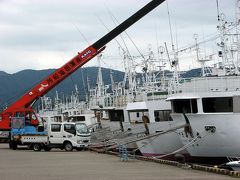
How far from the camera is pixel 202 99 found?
2136 cm

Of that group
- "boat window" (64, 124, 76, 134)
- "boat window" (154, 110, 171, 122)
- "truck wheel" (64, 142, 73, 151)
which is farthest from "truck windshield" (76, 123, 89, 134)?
"boat window" (154, 110, 171, 122)

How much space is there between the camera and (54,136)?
107ft

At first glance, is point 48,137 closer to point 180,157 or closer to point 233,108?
point 180,157

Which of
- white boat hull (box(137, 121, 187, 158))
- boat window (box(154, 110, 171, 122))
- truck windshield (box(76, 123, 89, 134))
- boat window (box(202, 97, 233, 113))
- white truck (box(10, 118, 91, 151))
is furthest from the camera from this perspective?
truck windshield (box(76, 123, 89, 134))

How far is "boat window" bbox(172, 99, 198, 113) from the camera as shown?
21.7 meters

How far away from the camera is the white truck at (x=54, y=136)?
1276 inches

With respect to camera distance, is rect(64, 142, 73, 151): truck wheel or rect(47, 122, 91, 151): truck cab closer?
rect(47, 122, 91, 151): truck cab

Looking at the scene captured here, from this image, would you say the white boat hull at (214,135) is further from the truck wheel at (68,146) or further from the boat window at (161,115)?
the truck wheel at (68,146)

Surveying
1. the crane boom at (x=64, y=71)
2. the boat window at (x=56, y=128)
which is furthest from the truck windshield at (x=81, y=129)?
the crane boom at (x=64, y=71)

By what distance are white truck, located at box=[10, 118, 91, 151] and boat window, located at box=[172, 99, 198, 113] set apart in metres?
11.5

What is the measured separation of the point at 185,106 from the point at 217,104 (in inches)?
66.8

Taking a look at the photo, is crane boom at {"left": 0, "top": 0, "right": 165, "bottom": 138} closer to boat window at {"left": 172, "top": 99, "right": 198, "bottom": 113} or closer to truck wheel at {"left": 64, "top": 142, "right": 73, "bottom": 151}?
truck wheel at {"left": 64, "top": 142, "right": 73, "bottom": 151}

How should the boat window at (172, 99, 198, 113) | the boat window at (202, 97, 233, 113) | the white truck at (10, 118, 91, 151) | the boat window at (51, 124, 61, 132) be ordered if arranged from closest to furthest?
the boat window at (202, 97, 233, 113) → the boat window at (172, 99, 198, 113) → the white truck at (10, 118, 91, 151) → the boat window at (51, 124, 61, 132)

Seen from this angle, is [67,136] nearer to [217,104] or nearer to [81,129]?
[81,129]
